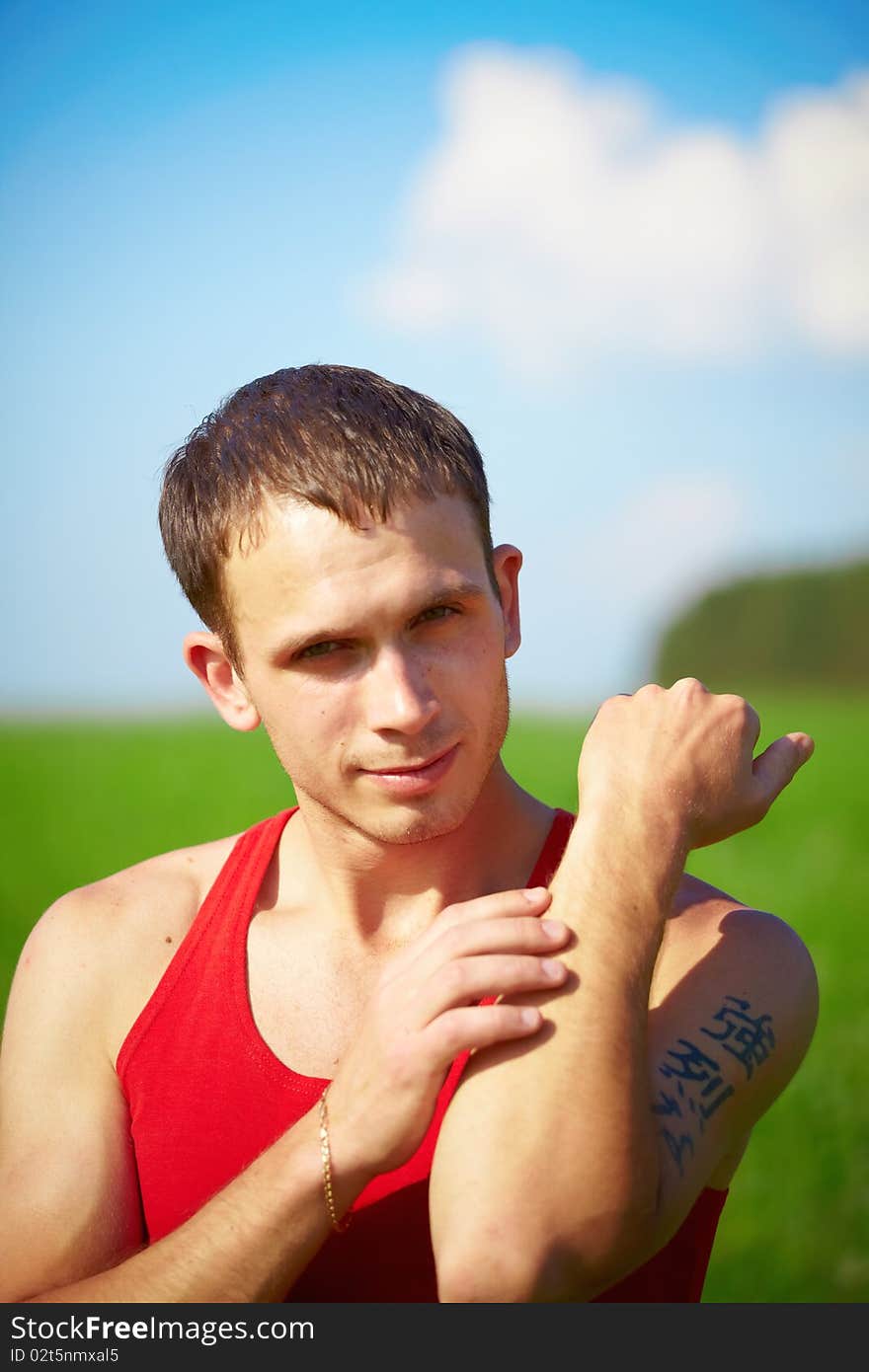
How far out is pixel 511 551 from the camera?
2895 mm

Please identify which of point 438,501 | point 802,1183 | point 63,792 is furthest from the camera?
point 63,792

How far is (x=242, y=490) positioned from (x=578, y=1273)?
1708 mm

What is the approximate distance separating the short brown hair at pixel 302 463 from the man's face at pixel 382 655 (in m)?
0.05

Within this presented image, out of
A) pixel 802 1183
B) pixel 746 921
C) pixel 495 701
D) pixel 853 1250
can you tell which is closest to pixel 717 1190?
pixel 746 921

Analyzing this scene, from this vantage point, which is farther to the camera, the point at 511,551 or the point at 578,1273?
the point at 511,551

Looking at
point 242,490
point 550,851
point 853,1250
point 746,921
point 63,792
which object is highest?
point 63,792

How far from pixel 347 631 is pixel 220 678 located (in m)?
0.61

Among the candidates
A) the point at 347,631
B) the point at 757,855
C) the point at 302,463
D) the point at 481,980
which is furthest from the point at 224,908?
the point at 757,855

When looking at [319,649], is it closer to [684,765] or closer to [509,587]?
[509,587]

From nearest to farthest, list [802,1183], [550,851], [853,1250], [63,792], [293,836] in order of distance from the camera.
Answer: [550,851]
[293,836]
[853,1250]
[802,1183]
[63,792]

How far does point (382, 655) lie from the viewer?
8.30ft

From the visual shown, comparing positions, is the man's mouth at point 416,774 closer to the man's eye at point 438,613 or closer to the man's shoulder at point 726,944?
the man's eye at point 438,613

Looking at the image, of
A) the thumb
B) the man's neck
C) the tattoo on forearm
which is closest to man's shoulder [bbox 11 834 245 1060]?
the man's neck

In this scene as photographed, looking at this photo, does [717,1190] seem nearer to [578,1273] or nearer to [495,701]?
[578,1273]
